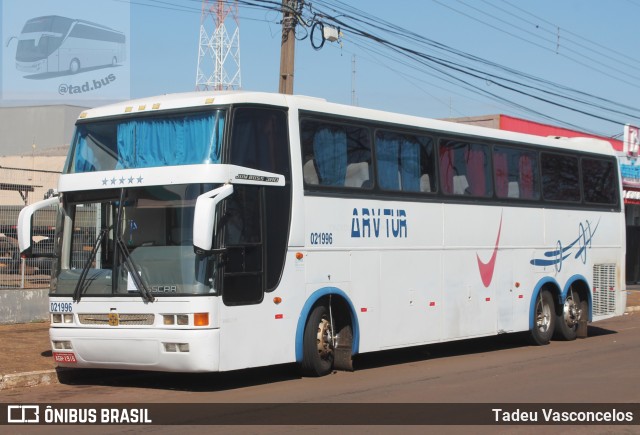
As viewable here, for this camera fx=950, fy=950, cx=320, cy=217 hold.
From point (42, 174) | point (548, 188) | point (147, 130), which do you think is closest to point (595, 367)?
point (548, 188)

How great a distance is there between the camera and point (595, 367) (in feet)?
47.0

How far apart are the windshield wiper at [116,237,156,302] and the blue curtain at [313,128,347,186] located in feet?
9.58

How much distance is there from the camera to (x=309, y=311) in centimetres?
1266

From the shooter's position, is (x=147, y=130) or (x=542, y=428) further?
(x=147, y=130)

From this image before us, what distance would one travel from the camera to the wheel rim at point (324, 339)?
42.4 ft

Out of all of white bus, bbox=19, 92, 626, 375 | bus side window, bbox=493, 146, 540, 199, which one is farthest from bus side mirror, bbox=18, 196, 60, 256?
bus side window, bbox=493, 146, 540, 199

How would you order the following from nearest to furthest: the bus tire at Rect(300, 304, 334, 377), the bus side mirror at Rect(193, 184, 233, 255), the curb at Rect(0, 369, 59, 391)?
the bus side mirror at Rect(193, 184, 233, 255) < the curb at Rect(0, 369, 59, 391) < the bus tire at Rect(300, 304, 334, 377)

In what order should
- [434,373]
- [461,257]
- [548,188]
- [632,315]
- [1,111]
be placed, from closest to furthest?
[434,373], [461,257], [548,188], [632,315], [1,111]

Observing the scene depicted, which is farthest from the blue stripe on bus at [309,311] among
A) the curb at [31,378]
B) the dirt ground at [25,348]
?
the dirt ground at [25,348]

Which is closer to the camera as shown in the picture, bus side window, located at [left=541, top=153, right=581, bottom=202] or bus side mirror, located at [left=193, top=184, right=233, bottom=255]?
bus side mirror, located at [left=193, top=184, right=233, bottom=255]

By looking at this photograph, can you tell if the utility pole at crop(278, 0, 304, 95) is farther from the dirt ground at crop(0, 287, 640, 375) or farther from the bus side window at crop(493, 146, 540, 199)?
the dirt ground at crop(0, 287, 640, 375)

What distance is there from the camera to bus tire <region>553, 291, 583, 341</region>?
18594mm

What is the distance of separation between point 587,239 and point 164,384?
398 inches

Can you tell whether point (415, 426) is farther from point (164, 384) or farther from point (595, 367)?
point (595, 367)
